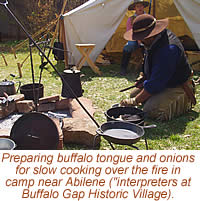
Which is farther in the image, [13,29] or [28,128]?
[13,29]

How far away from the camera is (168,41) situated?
385cm

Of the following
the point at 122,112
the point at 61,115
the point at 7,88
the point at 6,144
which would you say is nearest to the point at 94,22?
the point at 7,88

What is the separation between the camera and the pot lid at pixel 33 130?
278 centimetres

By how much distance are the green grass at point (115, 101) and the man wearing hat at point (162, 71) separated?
0.20m

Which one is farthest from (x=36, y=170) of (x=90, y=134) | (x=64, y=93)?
(x=64, y=93)

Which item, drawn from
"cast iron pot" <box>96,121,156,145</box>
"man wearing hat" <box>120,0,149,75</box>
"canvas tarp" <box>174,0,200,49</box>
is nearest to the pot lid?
"cast iron pot" <box>96,121,156,145</box>

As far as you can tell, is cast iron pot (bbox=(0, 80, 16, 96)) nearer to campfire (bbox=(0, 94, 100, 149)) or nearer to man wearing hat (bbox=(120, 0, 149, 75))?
campfire (bbox=(0, 94, 100, 149))

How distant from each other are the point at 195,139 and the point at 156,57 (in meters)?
1.25

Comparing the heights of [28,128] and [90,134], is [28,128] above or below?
above

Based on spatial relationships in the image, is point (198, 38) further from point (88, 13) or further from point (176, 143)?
point (176, 143)

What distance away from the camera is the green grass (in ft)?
11.1

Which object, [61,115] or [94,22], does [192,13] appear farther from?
[61,115]

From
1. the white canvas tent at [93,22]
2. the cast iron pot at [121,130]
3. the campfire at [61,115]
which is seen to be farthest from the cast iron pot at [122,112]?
the white canvas tent at [93,22]

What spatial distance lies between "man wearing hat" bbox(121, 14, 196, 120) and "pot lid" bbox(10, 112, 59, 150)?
5.39ft
